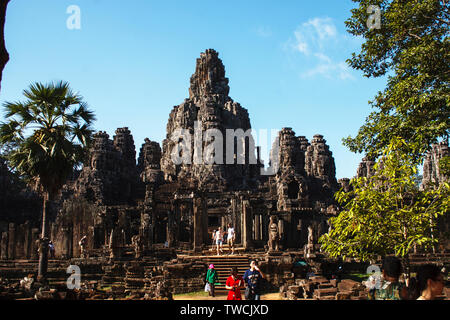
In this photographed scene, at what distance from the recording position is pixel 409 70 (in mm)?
14062

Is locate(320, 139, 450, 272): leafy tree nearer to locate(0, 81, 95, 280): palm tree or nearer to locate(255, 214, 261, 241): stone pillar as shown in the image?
locate(0, 81, 95, 280): palm tree

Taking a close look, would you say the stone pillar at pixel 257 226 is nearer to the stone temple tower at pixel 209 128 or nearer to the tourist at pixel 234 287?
the stone temple tower at pixel 209 128

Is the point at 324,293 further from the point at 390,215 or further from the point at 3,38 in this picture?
the point at 3,38

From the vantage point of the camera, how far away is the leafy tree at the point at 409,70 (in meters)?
12.9

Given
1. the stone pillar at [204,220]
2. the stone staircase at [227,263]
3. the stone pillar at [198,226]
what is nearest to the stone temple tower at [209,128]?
the stone pillar at [204,220]

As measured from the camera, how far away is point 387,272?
230 inches

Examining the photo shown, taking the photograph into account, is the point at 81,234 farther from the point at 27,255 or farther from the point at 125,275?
the point at 125,275

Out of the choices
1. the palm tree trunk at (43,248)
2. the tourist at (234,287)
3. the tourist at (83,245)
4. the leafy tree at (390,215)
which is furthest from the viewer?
the tourist at (83,245)

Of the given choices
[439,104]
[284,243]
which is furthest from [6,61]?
[284,243]

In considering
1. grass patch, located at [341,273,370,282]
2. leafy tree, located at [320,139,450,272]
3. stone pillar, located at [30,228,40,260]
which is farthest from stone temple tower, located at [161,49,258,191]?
leafy tree, located at [320,139,450,272]

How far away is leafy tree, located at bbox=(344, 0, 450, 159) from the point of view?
1288cm
